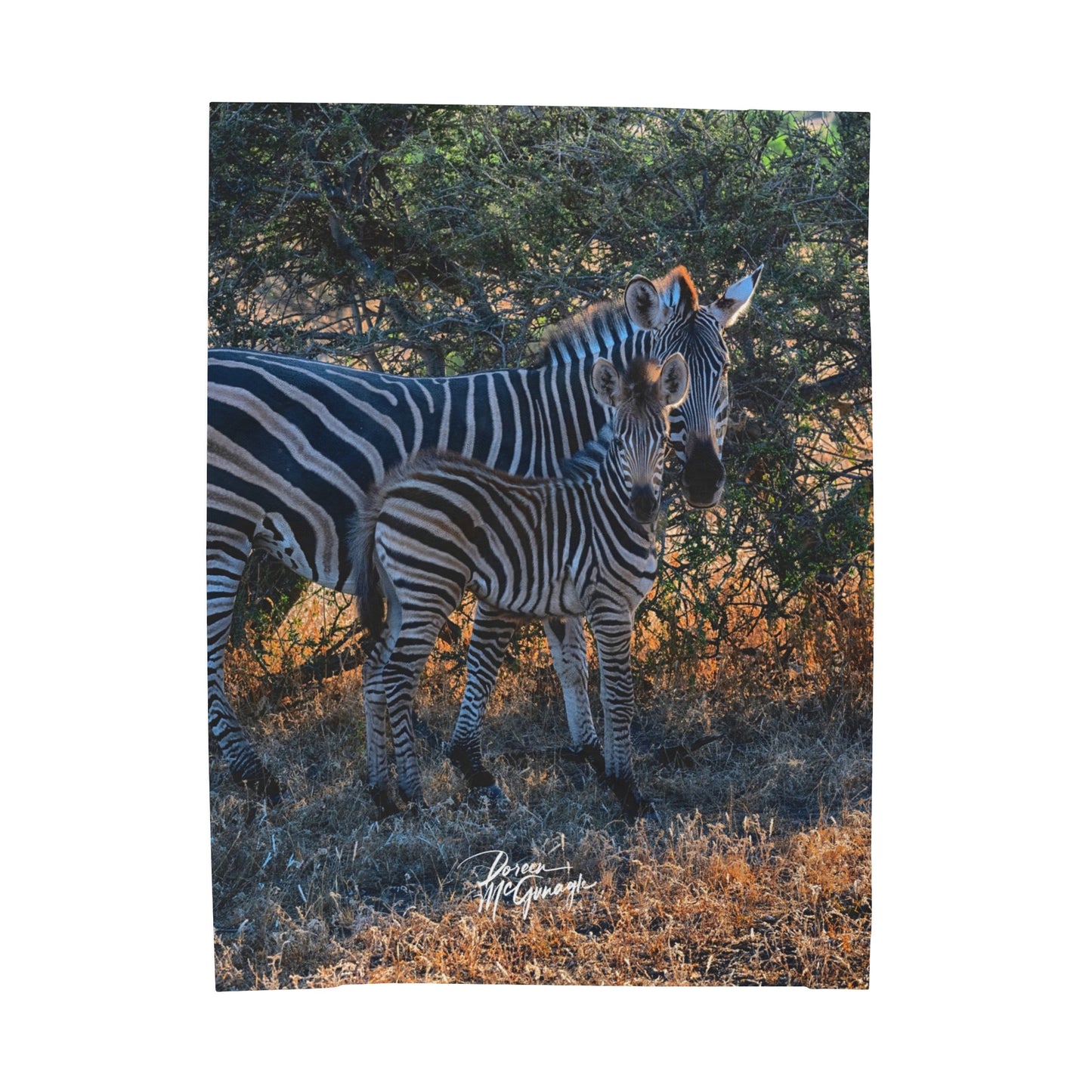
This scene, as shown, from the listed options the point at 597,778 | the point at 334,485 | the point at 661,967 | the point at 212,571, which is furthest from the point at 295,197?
the point at 661,967

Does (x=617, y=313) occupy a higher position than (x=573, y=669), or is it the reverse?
(x=617, y=313)

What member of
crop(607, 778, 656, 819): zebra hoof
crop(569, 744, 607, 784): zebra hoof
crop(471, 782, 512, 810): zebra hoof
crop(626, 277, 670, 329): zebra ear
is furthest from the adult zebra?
crop(607, 778, 656, 819): zebra hoof

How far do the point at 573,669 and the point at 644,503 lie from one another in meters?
0.76

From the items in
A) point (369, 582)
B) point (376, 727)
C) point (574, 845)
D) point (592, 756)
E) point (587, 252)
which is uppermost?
point (587, 252)

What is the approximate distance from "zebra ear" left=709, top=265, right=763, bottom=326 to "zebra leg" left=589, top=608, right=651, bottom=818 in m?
1.16

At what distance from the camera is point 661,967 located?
414 cm

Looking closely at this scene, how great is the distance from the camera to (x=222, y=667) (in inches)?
179

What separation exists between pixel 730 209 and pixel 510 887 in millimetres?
2636

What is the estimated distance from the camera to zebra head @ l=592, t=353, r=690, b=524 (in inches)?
171

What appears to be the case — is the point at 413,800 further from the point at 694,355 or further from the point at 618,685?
the point at 694,355

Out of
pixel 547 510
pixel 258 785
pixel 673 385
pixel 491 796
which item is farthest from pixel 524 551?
pixel 258 785

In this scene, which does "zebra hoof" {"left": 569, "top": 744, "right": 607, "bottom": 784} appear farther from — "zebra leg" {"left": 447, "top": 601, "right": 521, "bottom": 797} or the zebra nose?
the zebra nose

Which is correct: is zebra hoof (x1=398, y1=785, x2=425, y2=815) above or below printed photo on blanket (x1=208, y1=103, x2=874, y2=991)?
below
